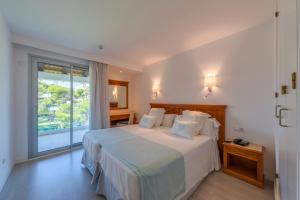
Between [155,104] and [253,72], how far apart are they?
2.56 m

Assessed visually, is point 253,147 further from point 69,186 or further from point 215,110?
point 69,186

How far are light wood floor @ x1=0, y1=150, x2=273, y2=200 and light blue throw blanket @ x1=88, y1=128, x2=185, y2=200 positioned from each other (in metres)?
0.55

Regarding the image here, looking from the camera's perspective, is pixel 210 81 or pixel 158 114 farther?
pixel 158 114

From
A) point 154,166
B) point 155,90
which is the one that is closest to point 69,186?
point 154,166

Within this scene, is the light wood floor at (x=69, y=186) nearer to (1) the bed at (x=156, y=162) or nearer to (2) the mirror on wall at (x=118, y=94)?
(1) the bed at (x=156, y=162)

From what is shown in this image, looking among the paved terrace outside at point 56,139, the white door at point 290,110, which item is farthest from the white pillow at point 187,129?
the paved terrace outside at point 56,139

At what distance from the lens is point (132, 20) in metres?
2.08

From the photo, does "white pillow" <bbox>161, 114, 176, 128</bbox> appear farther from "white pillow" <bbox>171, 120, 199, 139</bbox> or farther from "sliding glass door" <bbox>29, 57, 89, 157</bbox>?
"sliding glass door" <bbox>29, 57, 89, 157</bbox>

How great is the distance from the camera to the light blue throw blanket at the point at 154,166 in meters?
1.31

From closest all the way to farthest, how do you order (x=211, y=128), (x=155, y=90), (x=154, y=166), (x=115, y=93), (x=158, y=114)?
(x=154, y=166)
(x=211, y=128)
(x=158, y=114)
(x=155, y=90)
(x=115, y=93)

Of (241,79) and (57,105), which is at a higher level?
(241,79)

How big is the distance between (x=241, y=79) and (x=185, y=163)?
6.09 ft

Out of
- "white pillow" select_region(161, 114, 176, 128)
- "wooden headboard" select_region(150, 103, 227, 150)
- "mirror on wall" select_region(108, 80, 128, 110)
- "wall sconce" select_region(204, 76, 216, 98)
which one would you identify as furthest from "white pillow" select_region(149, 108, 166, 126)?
"mirror on wall" select_region(108, 80, 128, 110)

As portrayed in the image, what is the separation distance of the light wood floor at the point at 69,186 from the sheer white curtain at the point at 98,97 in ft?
4.37
